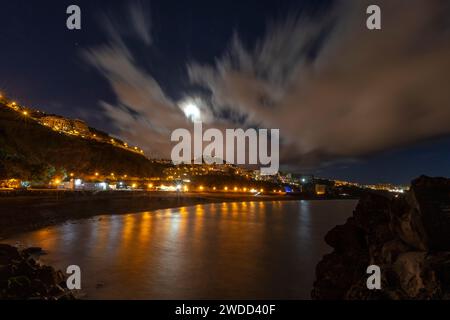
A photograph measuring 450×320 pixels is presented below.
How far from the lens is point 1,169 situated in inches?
2057

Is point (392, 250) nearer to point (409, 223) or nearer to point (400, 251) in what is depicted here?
point (400, 251)

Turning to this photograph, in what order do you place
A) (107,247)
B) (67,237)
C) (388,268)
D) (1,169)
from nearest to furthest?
(388,268), (107,247), (67,237), (1,169)

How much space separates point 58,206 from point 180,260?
104ft

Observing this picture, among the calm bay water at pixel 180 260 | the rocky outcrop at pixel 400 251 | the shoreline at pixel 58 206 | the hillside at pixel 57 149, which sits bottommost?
the calm bay water at pixel 180 260

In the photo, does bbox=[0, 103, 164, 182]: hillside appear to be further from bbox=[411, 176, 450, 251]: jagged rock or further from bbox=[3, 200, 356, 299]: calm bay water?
bbox=[411, 176, 450, 251]: jagged rock

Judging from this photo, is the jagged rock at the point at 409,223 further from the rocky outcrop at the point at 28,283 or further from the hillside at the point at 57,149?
the hillside at the point at 57,149

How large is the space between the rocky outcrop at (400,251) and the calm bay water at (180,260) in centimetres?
467

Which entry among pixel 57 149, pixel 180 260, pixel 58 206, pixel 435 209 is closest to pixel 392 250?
pixel 435 209

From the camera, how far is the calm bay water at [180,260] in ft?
56.5

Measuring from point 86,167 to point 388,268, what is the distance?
4948 inches

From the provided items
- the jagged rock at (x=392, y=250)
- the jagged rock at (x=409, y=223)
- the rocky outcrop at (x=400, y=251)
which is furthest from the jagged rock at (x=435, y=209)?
the jagged rock at (x=392, y=250)

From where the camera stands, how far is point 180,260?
82.4ft
